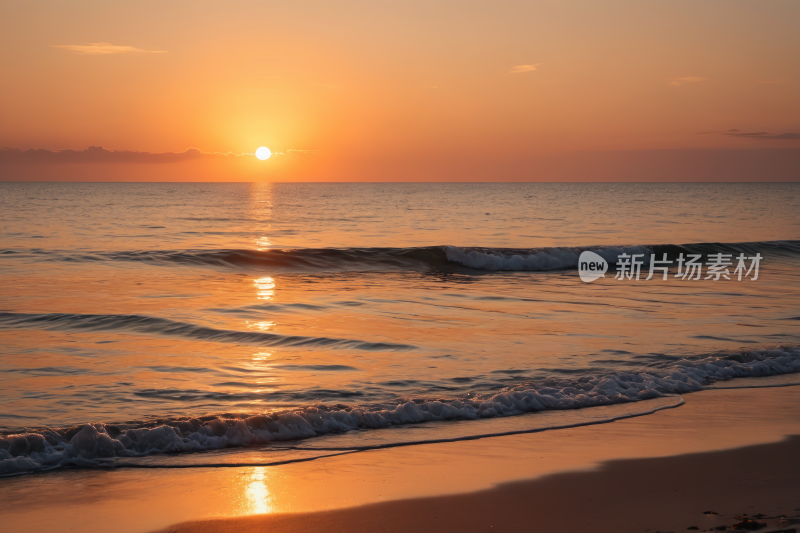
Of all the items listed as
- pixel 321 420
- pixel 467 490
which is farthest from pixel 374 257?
pixel 467 490

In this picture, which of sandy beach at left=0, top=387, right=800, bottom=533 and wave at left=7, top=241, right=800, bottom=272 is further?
wave at left=7, top=241, right=800, bottom=272

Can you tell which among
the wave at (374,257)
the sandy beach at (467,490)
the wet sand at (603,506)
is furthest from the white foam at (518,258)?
the wet sand at (603,506)

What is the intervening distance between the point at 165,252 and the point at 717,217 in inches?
1570

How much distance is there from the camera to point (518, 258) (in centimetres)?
2433

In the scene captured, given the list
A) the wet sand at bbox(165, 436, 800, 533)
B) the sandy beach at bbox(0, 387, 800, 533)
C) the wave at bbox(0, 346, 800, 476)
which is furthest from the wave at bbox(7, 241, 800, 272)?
the wet sand at bbox(165, 436, 800, 533)

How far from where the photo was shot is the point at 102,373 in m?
8.24

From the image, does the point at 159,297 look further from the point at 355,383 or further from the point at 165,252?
the point at 165,252

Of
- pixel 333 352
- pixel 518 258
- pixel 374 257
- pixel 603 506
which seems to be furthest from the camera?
pixel 374 257

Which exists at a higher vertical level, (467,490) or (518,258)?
(518,258)

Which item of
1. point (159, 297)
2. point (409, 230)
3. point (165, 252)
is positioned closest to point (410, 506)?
point (159, 297)

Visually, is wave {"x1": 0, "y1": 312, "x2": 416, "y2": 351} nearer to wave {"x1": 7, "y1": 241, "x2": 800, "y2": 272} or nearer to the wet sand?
the wet sand

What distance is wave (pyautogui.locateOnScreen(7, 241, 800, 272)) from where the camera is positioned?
73.5ft

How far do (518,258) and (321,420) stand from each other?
1860 centimetres

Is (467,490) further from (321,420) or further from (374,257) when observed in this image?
(374,257)
